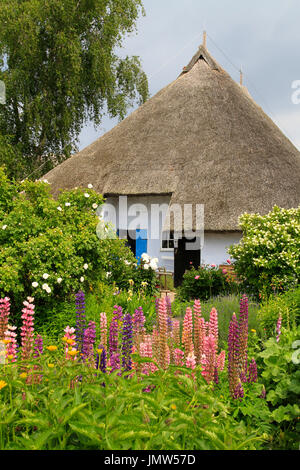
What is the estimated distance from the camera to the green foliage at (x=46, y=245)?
6168 millimetres

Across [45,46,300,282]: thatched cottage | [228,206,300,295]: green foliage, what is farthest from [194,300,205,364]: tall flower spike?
[45,46,300,282]: thatched cottage

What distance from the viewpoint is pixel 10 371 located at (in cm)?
230

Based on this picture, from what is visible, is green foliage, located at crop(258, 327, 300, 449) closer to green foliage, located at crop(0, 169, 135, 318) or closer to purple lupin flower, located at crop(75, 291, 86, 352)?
purple lupin flower, located at crop(75, 291, 86, 352)

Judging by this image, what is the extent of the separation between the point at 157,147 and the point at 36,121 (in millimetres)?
6048

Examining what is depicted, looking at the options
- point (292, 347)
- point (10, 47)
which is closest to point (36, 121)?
point (10, 47)

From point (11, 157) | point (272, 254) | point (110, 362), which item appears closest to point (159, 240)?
point (272, 254)

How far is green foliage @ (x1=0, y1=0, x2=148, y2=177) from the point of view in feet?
57.7

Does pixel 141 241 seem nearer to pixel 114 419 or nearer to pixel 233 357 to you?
pixel 233 357

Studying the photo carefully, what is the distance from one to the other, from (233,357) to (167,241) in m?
11.4

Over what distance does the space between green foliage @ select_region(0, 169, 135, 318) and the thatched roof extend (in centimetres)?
583
